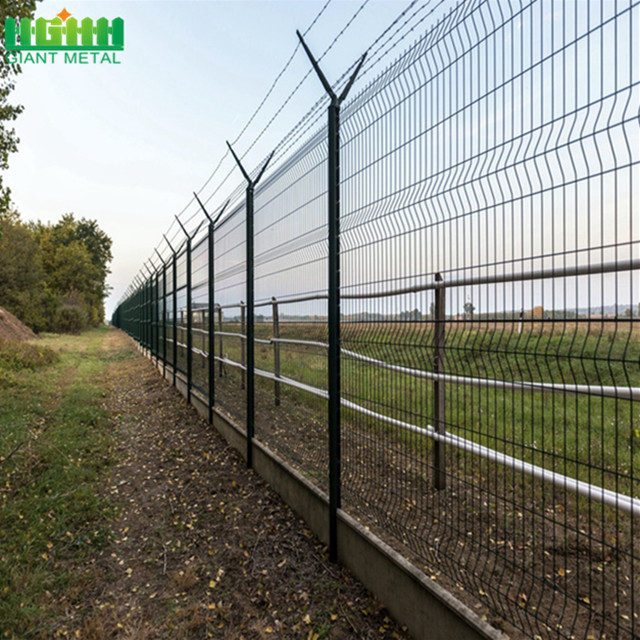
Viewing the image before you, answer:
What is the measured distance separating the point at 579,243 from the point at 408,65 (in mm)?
1259

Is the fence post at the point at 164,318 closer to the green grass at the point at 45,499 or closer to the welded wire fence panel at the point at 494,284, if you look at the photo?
the green grass at the point at 45,499

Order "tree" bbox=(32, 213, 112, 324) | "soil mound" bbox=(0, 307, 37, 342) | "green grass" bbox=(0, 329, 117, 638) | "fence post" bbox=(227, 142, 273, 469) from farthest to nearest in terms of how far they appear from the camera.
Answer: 1. "tree" bbox=(32, 213, 112, 324)
2. "soil mound" bbox=(0, 307, 37, 342)
3. "fence post" bbox=(227, 142, 273, 469)
4. "green grass" bbox=(0, 329, 117, 638)

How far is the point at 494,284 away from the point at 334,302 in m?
1.05

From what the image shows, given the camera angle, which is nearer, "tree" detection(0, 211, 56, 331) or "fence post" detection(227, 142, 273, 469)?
"fence post" detection(227, 142, 273, 469)

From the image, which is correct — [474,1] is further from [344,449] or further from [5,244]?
[5,244]

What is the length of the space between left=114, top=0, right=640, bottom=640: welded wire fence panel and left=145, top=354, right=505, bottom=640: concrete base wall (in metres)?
0.12

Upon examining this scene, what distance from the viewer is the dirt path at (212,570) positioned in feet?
6.66

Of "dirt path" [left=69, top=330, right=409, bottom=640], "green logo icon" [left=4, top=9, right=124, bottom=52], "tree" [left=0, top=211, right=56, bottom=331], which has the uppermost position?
"green logo icon" [left=4, top=9, right=124, bottom=52]

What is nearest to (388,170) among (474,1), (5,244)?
(474,1)

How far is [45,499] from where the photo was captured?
3.32 meters

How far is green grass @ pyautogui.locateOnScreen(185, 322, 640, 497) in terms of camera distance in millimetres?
1265

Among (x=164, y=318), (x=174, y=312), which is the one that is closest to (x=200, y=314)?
(x=174, y=312)

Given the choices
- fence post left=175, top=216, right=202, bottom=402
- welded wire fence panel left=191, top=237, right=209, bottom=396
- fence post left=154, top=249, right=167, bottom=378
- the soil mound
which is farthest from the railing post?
the soil mound

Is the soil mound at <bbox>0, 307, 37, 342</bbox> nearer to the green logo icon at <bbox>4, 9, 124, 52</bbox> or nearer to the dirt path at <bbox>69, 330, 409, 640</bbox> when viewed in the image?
the green logo icon at <bbox>4, 9, 124, 52</bbox>
